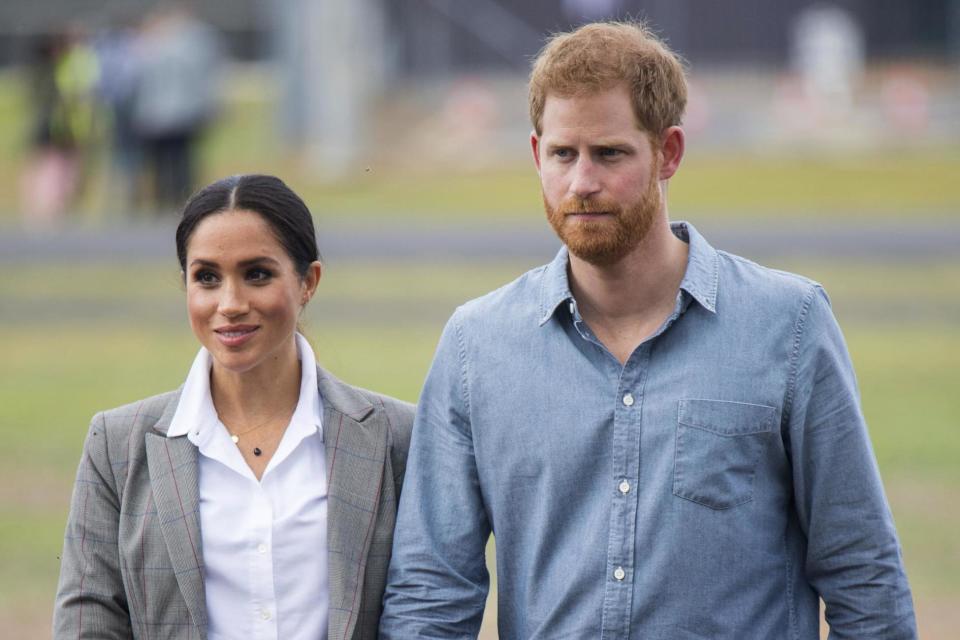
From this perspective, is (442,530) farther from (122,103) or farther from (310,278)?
(122,103)

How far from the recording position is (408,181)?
80.0 feet

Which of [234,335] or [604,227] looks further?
[234,335]

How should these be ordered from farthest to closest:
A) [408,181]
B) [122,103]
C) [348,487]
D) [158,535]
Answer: [408,181] → [122,103] → [348,487] → [158,535]

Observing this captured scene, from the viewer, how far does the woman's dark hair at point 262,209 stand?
10.6 feet

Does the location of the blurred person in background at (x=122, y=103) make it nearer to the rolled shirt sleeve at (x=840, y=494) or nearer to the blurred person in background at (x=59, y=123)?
the blurred person in background at (x=59, y=123)

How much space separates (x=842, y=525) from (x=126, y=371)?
901cm

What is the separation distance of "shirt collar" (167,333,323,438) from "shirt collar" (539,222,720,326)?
54cm

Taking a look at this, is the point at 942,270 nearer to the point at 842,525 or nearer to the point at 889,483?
the point at 889,483

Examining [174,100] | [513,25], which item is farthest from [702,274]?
[513,25]

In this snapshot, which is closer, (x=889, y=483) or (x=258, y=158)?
(x=889, y=483)

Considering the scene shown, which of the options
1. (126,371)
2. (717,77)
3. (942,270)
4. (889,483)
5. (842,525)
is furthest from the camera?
(717,77)

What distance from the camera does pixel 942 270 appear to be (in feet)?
51.5

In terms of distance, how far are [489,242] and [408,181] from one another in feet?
23.5

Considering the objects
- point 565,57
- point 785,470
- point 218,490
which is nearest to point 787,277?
point 785,470
